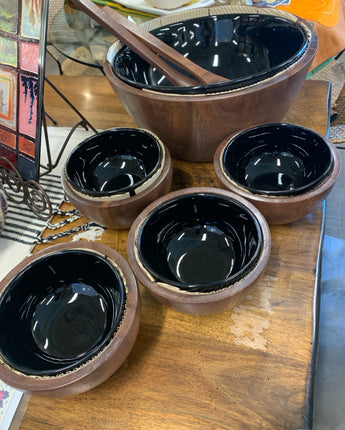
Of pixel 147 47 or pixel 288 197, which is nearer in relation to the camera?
pixel 288 197

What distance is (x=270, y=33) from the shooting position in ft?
2.28

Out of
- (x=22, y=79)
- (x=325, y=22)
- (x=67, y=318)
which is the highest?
(x=325, y=22)

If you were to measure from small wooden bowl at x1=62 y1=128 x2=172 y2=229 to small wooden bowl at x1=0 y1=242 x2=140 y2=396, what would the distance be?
7 centimetres

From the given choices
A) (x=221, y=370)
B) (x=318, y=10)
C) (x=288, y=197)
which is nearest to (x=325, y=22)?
(x=318, y=10)

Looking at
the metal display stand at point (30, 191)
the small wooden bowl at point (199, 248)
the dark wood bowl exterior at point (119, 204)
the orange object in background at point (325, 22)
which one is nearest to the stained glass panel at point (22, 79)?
the metal display stand at point (30, 191)

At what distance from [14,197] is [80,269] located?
0.98 feet

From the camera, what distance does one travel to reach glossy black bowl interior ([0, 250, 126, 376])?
1.46ft

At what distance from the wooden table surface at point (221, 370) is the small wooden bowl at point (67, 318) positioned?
0.06 meters

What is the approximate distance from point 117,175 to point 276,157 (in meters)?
0.29

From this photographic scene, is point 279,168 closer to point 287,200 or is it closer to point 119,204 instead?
point 287,200

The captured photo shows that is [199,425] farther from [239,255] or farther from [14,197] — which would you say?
[14,197]

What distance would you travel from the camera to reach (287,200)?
0.48 meters

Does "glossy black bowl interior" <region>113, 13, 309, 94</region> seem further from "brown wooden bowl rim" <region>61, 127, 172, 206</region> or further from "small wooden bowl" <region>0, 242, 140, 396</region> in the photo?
"small wooden bowl" <region>0, 242, 140, 396</region>

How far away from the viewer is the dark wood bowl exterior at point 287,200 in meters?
0.48
